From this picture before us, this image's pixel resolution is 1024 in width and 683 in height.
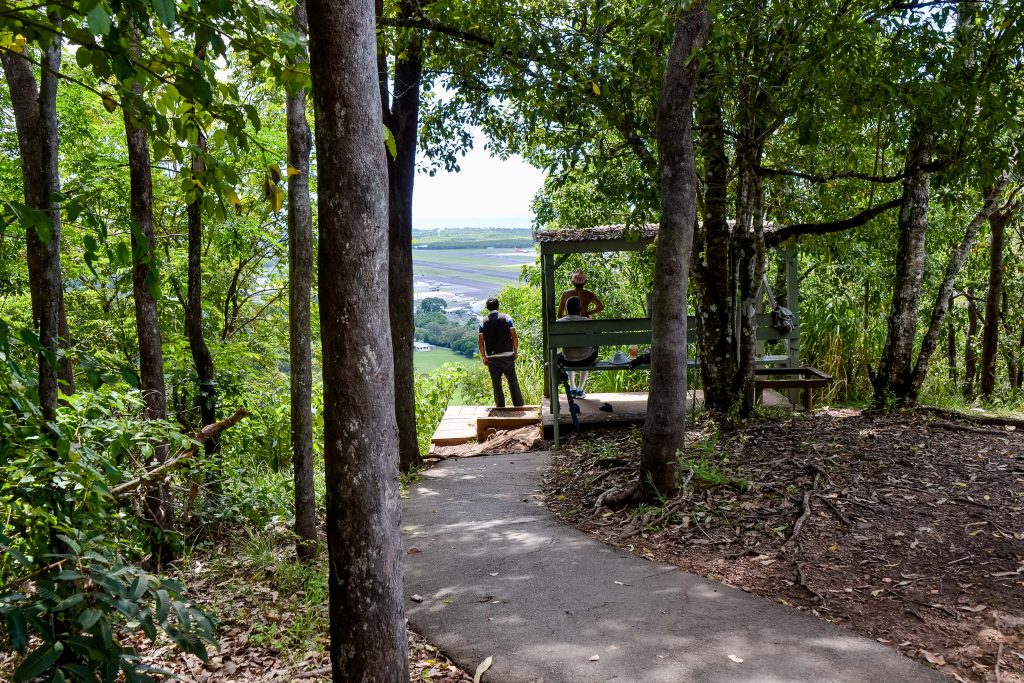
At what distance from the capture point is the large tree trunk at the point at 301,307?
5.80 m

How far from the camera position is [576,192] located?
45.1 ft

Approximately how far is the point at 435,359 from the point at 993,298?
10522 millimetres

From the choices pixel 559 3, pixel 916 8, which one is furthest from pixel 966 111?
pixel 559 3

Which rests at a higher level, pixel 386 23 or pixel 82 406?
Answer: pixel 386 23

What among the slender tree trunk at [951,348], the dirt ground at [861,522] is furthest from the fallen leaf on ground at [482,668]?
the slender tree trunk at [951,348]

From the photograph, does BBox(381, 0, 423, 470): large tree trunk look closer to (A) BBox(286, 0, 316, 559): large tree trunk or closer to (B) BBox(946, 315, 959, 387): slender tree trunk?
(A) BBox(286, 0, 316, 559): large tree trunk

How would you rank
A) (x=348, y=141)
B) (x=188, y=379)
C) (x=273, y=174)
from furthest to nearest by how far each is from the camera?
(x=188, y=379), (x=273, y=174), (x=348, y=141)

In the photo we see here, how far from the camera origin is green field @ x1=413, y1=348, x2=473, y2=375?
17531 mm

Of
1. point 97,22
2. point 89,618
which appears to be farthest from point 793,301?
point 97,22

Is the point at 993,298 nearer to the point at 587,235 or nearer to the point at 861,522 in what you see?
the point at 587,235

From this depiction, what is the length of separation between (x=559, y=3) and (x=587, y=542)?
6170mm

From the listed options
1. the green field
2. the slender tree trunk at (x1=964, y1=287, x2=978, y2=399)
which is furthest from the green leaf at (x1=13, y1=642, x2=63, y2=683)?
the slender tree trunk at (x1=964, y1=287, x2=978, y2=399)

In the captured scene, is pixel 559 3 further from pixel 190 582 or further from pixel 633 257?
pixel 190 582

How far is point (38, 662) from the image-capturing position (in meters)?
2.92
